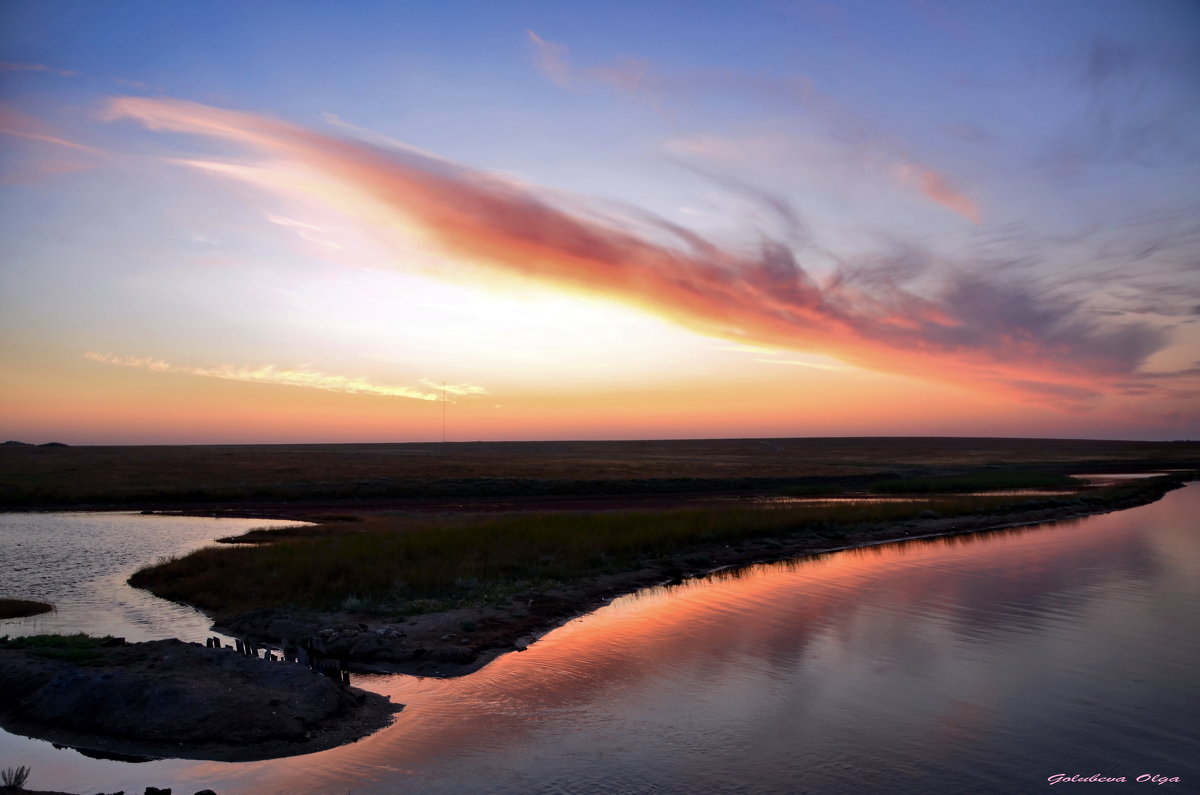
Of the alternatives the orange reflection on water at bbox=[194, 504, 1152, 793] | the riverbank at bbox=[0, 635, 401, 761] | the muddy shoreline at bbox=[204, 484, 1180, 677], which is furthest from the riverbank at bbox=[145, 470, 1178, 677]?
the riverbank at bbox=[0, 635, 401, 761]

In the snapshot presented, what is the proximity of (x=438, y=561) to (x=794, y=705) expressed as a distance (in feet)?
44.5

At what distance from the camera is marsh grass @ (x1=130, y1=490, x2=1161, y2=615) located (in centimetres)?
2086

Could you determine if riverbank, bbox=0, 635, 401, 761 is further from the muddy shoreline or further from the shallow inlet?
the muddy shoreline

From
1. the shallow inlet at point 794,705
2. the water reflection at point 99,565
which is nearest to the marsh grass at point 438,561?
the water reflection at point 99,565

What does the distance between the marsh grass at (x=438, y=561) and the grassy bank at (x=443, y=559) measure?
4cm

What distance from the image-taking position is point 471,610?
1938cm

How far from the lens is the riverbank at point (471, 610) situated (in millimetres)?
16234

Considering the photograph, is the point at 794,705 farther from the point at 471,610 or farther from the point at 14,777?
the point at 14,777

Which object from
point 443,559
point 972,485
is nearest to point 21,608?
point 443,559

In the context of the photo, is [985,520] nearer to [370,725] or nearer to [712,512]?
[712,512]

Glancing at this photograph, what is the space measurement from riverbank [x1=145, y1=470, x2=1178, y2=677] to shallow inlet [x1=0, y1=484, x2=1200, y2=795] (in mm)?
894

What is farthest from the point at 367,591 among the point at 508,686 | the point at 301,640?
the point at 508,686

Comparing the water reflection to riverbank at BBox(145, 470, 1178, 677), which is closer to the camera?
riverbank at BBox(145, 470, 1178, 677)

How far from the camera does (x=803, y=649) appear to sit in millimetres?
16922
